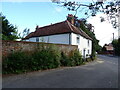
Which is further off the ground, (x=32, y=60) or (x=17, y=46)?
(x=17, y=46)

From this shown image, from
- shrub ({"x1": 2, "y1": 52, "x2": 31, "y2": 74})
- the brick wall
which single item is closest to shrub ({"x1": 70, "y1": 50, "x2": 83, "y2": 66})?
the brick wall

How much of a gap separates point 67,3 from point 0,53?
7.15 meters

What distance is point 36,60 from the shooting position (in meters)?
11.6

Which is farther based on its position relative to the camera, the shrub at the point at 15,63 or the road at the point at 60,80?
the shrub at the point at 15,63

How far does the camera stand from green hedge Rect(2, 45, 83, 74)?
9.87m

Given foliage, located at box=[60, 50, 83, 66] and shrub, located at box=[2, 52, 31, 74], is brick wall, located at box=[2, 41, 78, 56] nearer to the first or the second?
shrub, located at box=[2, 52, 31, 74]

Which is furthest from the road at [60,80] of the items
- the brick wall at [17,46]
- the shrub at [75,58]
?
the shrub at [75,58]

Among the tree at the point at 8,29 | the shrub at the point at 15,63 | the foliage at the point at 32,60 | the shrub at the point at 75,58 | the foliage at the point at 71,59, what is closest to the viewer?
the shrub at the point at 15,63

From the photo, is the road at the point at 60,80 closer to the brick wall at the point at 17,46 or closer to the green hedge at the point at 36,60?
the green hedge at the point at 36,60

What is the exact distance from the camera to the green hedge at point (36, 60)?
9.87 meters

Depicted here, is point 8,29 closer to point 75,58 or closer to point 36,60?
point 75,58

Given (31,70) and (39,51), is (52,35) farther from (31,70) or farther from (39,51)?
(31,70)

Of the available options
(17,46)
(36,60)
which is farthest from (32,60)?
(17,46)

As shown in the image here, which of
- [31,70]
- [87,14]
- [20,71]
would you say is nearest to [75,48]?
[31,70]
